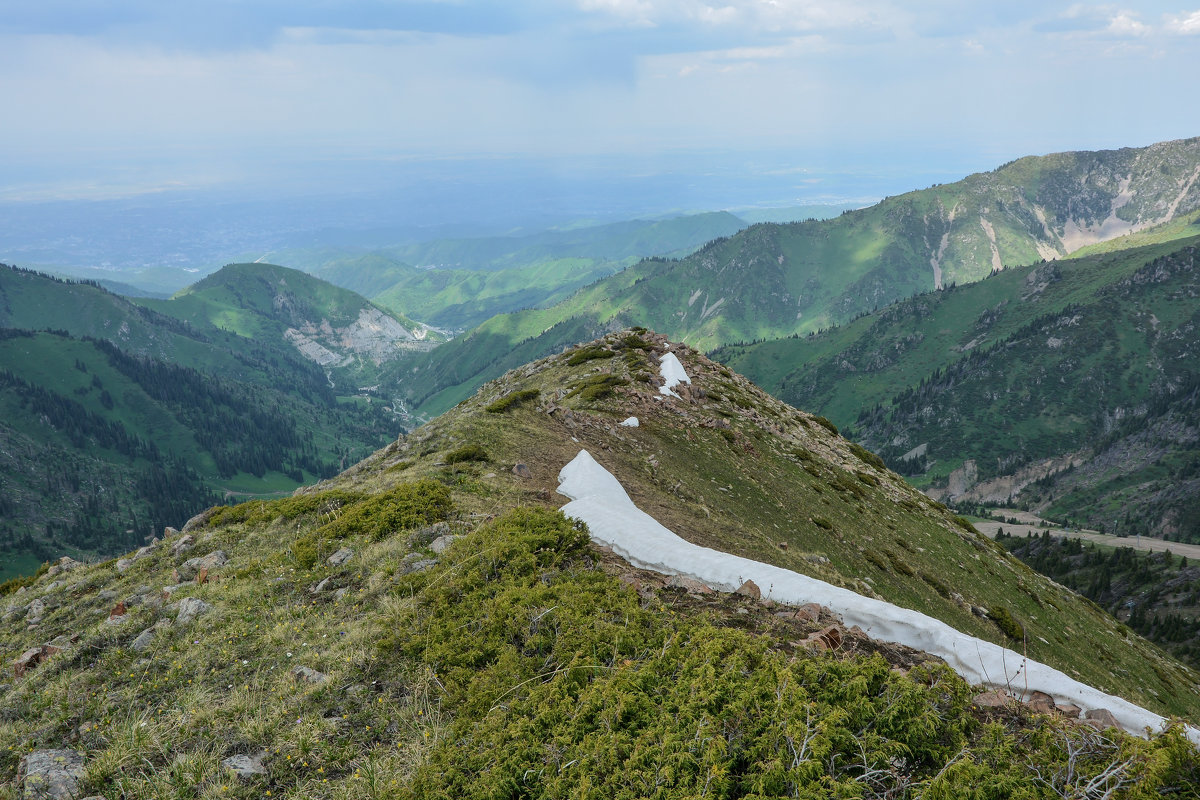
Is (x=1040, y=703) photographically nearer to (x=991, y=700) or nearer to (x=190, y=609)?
(x=991, y=700)

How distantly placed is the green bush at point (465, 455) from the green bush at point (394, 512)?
14.8 feet

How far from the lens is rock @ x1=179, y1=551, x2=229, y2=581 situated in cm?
1889

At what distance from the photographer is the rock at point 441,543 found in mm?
17062

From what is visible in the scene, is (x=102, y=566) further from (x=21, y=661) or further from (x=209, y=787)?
(x=209, y=787)

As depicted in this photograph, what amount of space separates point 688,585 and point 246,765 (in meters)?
9.64

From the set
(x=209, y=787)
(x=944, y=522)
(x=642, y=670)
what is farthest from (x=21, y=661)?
(x=944, y=522)

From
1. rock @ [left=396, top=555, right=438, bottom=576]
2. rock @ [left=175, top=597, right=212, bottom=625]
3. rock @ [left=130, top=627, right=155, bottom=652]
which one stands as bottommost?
rock @ [left=130, top=627, right=155, bottom=652]

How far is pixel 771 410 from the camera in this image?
5631 cm

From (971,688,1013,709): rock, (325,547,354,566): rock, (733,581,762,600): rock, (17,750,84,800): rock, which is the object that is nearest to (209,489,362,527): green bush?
(325,547,354,566): rock

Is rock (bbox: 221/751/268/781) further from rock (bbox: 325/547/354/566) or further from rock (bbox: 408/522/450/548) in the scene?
rock (bbox: 408/522/450/548)

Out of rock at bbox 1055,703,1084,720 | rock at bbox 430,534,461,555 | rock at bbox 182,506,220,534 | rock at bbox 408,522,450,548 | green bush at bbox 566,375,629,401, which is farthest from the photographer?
green bush at bbox 566,375,629,401

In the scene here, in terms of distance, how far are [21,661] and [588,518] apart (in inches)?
594

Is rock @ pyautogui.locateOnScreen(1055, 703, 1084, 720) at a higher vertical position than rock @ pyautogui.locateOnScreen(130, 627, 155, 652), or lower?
lower

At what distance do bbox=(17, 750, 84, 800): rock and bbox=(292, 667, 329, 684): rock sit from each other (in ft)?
11.1
